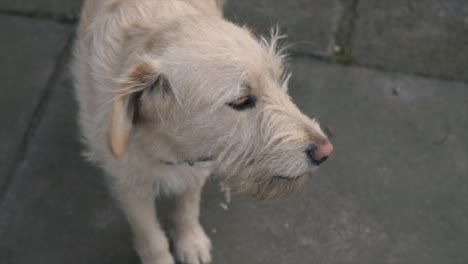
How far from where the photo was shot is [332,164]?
161 inches

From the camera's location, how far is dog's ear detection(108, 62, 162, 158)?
2438mm

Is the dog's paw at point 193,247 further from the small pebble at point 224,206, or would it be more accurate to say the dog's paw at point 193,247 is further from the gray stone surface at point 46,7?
the gray stone surface at point 46,7

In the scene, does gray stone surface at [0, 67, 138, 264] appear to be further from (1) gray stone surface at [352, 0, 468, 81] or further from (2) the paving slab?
(1) gray stone surface at [352, 0, 468, 81]

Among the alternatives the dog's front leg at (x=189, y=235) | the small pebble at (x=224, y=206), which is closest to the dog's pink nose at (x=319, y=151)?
the dog's front leg at (x=189, y=235)

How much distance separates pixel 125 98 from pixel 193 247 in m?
1.50

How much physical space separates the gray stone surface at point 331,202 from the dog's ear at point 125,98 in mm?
1476

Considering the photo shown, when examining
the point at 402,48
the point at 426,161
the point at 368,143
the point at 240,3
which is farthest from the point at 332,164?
A: the point at 240,3

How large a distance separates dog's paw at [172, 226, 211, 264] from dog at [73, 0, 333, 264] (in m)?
0.75

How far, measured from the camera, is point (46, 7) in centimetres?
483

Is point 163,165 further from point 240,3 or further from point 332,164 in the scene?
point 240,3

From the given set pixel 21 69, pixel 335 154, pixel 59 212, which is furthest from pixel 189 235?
pixel 21 69

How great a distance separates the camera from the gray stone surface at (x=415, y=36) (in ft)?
15.0

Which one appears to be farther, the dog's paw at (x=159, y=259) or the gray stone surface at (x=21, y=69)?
the gray stone surface at (x=21, y=69)

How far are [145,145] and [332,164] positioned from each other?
5.53ft
